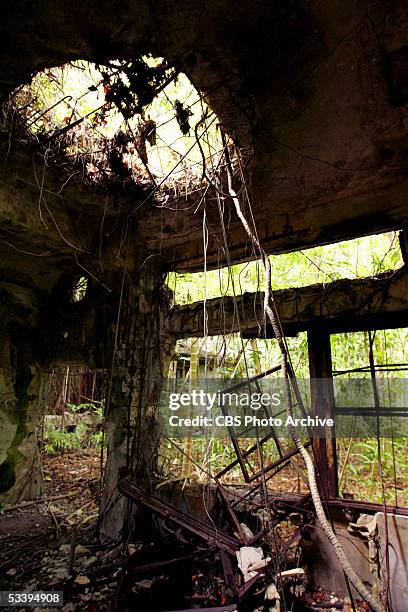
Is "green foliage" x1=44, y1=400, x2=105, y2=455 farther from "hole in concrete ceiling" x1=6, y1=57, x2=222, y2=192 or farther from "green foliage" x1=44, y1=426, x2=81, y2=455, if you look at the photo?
"hole in concrete ceiling" x1=6, y1=57, x2=222, y2=192

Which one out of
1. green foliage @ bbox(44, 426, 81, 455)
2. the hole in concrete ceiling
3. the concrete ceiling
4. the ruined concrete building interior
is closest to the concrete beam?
the ruined concrete building interior

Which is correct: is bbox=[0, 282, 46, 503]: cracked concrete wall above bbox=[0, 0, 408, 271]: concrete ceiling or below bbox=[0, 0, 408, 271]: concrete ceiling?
below

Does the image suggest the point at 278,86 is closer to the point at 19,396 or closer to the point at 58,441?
the point at 19,396

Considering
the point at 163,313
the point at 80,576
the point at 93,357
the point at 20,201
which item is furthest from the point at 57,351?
the point at 80,576

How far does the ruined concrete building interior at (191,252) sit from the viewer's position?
5.55 ft

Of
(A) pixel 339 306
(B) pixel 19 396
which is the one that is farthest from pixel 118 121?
(B) pixel 19 396

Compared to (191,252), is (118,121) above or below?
above

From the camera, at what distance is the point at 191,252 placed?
3934 millimetres

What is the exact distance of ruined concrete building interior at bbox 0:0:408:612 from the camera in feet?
5.55

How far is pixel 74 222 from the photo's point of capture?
3.58 m

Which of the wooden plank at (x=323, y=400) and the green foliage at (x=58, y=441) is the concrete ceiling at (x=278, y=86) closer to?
the wooden plank at (x=323, y=400)

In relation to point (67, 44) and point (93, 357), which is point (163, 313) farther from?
point (67, 44)

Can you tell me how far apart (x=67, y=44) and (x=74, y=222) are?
207 cm

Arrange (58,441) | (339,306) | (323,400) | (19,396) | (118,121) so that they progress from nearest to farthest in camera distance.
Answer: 1. (118,121)
2. (339,306)
3. (323,400)
4. (19,396)
5. (58,441)
